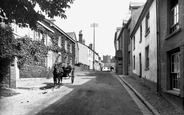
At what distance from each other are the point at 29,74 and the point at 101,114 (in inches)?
434

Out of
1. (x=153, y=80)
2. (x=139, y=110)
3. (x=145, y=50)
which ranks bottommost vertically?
(x=139, y=110)

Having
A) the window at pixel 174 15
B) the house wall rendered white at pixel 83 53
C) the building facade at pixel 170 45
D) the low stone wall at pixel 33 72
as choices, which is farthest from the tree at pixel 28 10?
the house wall rendered white at pixel 83 53

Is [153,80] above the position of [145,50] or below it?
below

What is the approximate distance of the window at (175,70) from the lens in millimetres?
8523

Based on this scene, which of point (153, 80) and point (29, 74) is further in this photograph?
point (29, 74)

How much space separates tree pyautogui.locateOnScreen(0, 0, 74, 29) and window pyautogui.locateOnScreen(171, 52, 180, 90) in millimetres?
5189

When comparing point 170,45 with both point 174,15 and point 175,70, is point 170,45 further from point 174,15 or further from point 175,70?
point 174,15

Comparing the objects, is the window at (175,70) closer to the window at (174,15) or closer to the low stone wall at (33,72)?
the window at (174,15)

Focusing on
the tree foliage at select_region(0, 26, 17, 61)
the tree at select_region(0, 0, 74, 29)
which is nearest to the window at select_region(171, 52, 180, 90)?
the tree at select_region(0, 0, 74, 29)

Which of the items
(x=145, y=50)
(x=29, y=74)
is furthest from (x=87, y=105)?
(x=29, y=74)

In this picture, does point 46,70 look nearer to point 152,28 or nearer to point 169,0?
point 152,28

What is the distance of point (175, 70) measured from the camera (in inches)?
347

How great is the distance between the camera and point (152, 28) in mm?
12234

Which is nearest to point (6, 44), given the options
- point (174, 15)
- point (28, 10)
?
point (28, 10)
